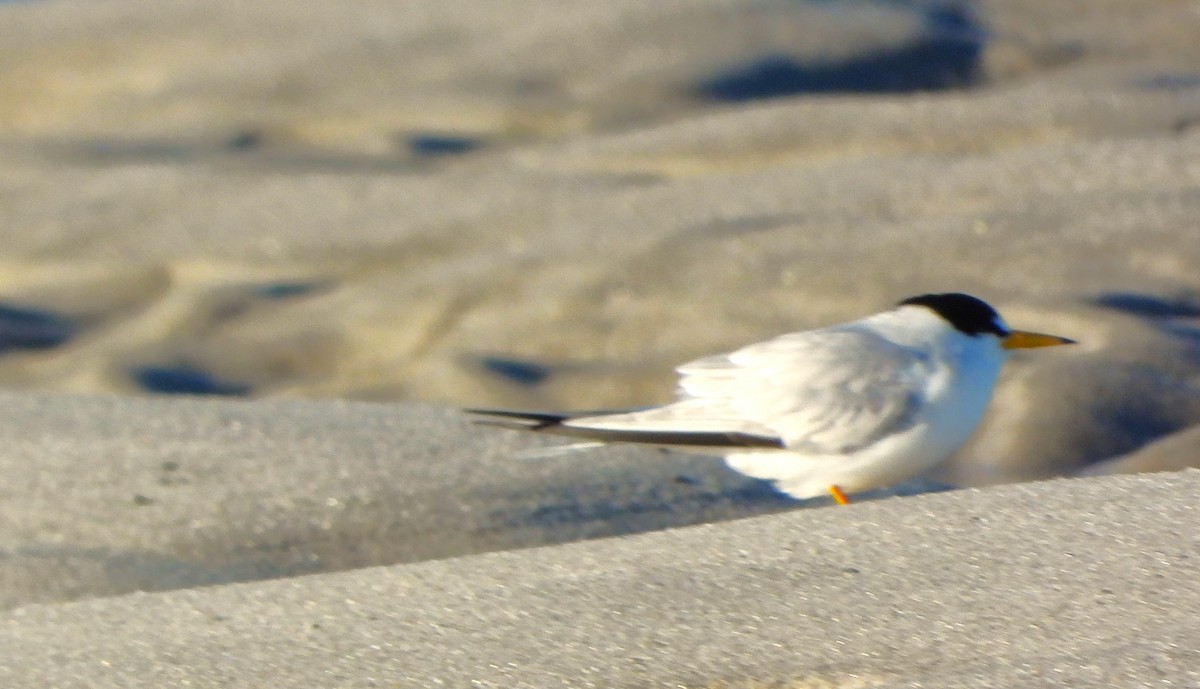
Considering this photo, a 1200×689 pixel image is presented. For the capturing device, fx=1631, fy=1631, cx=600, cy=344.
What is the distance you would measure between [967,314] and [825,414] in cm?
41

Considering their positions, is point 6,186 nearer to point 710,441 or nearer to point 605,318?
point 605,318

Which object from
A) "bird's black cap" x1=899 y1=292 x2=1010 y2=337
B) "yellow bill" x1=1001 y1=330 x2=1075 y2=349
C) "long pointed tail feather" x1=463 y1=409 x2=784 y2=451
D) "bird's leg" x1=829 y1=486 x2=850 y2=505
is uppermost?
"bird's black cap" x1=899 y1=292 x2=1010 y2=337

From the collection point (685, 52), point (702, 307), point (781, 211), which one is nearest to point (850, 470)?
point (702, 307)

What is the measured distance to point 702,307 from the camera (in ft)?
16.6

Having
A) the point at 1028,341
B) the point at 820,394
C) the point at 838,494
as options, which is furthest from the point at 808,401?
the point at 1028,341

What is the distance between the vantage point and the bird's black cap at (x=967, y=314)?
135 inches

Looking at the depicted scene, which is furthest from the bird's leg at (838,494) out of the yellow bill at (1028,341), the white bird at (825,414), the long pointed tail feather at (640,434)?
the yellow bill at (1028,341)

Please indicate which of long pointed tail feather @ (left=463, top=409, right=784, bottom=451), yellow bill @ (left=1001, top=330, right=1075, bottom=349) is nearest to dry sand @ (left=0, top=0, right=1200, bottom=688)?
long pointed tail feather @ (left=463, top=409, right=784, bottom=451)

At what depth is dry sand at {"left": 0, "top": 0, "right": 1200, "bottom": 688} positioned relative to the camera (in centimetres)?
233

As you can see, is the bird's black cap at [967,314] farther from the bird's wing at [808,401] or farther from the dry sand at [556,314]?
the dry sand at [556,314]

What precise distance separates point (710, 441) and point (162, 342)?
2670 millimetres

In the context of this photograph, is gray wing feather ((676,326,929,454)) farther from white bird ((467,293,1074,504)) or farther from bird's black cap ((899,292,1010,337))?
bird's black cap ((899,292,1010,337))

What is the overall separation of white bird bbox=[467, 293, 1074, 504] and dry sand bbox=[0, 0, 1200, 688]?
0.29 metres

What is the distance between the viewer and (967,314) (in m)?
3.44
